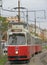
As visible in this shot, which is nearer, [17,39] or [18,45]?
[17,39]

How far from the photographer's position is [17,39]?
29359mm

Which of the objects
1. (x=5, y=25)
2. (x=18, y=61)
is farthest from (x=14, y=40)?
(x=5, y=25)

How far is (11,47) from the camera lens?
2956 cm

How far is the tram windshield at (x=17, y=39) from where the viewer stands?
29.3 metres

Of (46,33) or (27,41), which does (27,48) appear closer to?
(27,41)

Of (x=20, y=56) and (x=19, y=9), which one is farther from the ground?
(x=19, y=9)

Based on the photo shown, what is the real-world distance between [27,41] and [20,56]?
5.16 ft

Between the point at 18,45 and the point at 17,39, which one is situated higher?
the point at 17,39

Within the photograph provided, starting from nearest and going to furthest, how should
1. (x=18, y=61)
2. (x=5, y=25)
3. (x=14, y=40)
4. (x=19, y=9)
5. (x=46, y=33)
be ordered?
(x=14, y=40)
(x=18, y=61)
(x=19, y=9)
(x=5, y=25)
(x=46, y=33)

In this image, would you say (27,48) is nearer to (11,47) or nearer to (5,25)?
(11,47)

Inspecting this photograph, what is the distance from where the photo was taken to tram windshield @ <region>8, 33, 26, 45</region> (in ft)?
96.2

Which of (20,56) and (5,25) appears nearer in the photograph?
(20,56)

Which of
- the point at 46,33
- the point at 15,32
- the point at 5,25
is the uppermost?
the point at 15,32

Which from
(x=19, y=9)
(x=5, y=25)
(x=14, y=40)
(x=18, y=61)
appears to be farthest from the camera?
(x=5, y=25)
